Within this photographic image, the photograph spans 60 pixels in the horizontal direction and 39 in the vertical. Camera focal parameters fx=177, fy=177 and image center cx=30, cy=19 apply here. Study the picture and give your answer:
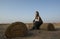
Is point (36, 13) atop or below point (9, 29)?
atop

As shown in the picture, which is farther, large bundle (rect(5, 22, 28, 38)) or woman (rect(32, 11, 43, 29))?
woman (rect(32, 11, 43, 29))

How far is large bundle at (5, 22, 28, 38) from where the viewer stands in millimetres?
9227

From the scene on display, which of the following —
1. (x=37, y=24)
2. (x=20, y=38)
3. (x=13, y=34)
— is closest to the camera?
(x=20, y=38)

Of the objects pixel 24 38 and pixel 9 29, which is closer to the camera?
pixel 24 38

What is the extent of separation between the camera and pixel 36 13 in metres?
12.4

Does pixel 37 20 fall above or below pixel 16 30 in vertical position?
above

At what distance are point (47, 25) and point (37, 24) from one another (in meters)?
0.91

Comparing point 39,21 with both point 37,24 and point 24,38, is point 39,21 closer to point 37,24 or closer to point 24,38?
point 37,24

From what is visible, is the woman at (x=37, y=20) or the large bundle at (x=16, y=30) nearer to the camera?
the large bundle at (x=16, y=30)

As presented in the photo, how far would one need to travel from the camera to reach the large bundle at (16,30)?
9227mm

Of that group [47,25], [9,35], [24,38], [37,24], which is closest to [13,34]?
[9,35]

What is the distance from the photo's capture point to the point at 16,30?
946 cm

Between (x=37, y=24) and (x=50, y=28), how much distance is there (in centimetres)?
126

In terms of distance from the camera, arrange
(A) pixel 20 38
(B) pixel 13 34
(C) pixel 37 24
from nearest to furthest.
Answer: (A) pixel 20 38 → (B) pixel 13 34 → (C) pixel 37 24
